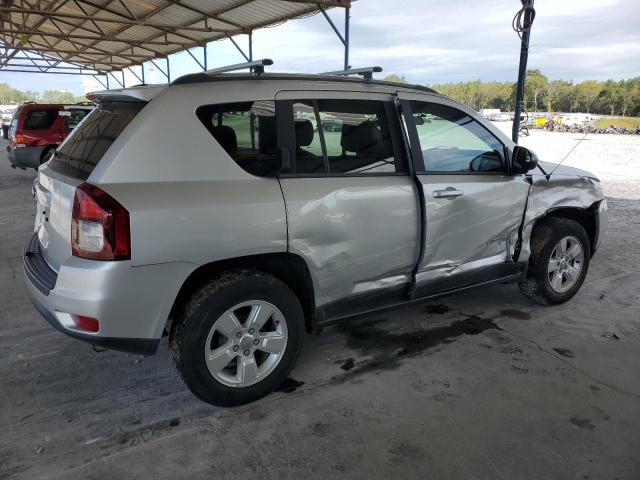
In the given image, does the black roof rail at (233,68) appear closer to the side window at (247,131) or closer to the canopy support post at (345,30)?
the side window at (247,131)

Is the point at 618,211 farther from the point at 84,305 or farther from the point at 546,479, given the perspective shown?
the point at 84,305

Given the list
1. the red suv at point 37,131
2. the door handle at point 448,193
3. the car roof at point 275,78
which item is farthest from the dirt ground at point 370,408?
the red suv at point 37,131

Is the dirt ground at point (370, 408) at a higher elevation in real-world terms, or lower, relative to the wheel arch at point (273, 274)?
lower

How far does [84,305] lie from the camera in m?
2.41

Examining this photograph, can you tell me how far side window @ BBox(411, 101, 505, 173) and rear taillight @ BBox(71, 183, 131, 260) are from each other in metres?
2.06

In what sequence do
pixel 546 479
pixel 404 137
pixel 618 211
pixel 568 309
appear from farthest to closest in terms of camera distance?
pixel 618 211 → pixel 568 309 → pixel 404 137 → pixel 546 479

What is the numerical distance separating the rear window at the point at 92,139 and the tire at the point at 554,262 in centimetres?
337

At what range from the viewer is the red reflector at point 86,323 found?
2.43m

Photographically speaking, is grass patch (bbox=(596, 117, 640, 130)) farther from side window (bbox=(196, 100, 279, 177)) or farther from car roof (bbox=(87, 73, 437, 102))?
side window (bbox=(196, 100, 279, 177))

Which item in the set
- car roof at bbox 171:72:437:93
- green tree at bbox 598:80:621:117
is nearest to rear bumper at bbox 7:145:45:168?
car roof at bbox 171:72:437:93

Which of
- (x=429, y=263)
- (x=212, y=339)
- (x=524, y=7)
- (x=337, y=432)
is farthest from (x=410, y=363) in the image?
(x=524, y=7)

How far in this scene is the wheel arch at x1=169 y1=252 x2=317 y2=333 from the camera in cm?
274

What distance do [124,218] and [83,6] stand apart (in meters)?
18.6

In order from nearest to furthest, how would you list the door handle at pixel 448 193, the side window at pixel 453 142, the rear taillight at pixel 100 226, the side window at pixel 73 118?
the rear taillight at pixel 100 226, the door handle at pixel 448 193, the side window at pixel 453 142, the side window at pixel 73 118
